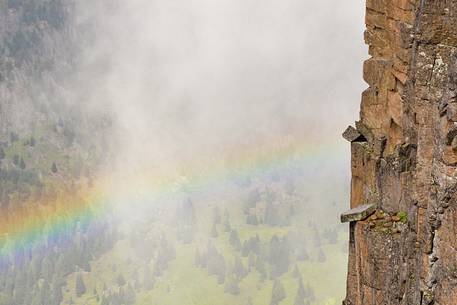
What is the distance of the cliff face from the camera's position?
25875 millimetres

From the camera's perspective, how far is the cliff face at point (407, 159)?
25875 mm

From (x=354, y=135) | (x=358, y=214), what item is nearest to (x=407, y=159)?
(x=358, y=214)

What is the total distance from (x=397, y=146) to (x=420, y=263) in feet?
28.9

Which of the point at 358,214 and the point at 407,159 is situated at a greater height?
the point at 407,159

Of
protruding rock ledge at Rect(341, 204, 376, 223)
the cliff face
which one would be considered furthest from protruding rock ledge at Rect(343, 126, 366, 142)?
protruding rock ledge at Rect(341, 204, 376, 223)

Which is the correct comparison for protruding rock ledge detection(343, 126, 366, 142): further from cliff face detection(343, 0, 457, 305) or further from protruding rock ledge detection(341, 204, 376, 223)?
protruding rock ledge detection(341, 204, 376, 223)

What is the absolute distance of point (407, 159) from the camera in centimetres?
3481

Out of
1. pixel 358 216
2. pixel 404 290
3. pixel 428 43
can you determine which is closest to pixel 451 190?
pixel 428 43

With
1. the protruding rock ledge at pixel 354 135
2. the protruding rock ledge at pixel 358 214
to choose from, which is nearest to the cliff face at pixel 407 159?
the protruding rock ledge at pixel 354 135

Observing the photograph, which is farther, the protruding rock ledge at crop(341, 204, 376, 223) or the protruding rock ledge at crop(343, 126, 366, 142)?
the protruding rock ledge at crop(343, 126, 366, 142)

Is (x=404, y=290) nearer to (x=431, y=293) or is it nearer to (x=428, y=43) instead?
(x=431, y=293)

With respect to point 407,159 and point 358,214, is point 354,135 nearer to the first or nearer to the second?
point 358,214

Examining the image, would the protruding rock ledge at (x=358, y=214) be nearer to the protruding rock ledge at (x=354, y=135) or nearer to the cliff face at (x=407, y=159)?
the cliff face at (x=407, y=159)

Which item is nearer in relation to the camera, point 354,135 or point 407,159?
point 407,159
